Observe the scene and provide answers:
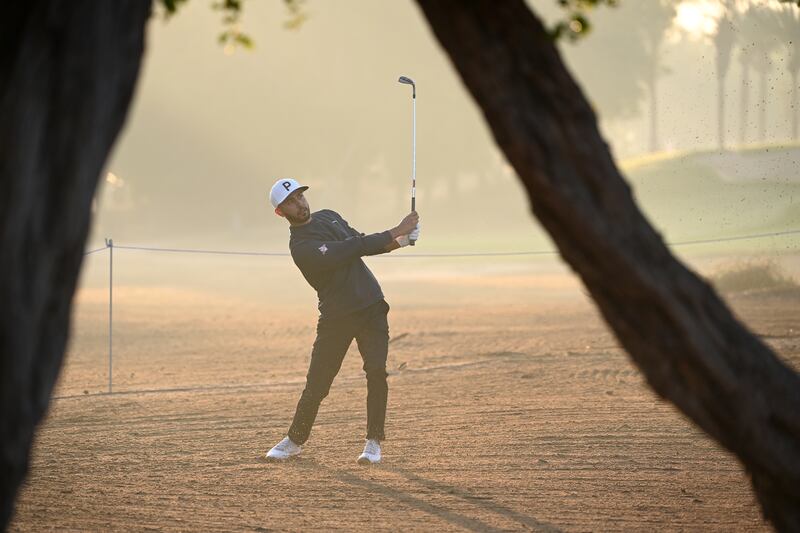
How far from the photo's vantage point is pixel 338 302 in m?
9.12

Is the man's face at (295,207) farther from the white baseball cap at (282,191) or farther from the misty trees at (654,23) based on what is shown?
the misty trees at (654,23)

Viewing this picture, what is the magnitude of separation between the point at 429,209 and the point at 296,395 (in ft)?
195

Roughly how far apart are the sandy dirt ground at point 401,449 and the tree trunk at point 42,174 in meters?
3.62

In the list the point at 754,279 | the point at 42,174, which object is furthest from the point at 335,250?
the point at 754,279

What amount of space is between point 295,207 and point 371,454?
2.05 m

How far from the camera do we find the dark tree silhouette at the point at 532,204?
3.78 m

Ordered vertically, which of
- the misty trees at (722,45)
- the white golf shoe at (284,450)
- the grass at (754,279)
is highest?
the misty trees at (722,45)

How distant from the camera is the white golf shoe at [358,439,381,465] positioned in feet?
29.8

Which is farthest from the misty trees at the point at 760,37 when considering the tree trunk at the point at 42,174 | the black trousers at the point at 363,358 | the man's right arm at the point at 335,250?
the tree trunk at the point at 42,174

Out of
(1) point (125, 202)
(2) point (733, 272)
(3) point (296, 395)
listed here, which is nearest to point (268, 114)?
(1) point (125, 202)

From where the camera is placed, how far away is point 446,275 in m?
41.2

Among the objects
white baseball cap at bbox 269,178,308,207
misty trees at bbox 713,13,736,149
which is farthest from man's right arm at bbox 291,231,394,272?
misty trees at bbox 713,13,736,149

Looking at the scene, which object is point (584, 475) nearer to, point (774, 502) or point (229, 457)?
point (229, 457)

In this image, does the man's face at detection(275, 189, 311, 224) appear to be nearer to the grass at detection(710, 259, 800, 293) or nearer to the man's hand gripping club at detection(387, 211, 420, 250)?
the man's hand gripping club at detection(387, 211, 420, 250)
